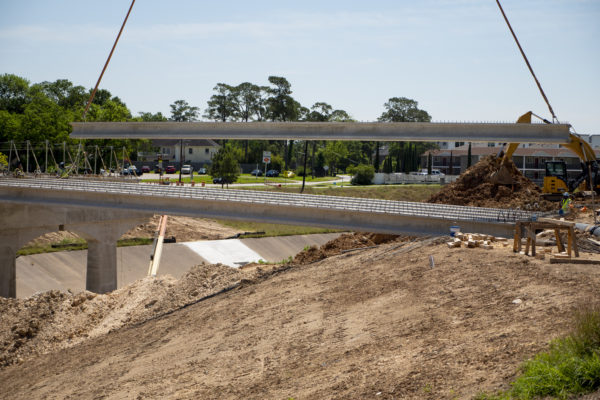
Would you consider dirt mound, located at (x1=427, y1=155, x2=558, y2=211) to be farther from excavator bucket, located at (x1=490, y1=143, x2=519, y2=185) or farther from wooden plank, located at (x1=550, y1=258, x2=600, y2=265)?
wooden plank, located at (x1=550, y1=258, x2=600, y2=265)

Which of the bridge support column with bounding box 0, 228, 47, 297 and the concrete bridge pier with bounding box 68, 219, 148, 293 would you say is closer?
the bridge support column with bounding box 0, 228, 47, 297

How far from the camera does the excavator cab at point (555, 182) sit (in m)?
38.7

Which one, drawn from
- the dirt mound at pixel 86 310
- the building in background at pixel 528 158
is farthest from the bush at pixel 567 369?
the building in background at pixel 528 158

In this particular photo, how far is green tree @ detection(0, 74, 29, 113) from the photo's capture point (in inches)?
3824

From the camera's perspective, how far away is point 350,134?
35.5m

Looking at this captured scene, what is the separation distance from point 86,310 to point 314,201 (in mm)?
12459

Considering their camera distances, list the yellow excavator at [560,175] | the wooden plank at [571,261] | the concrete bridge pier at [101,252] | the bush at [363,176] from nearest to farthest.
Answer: the wooden plank at [571,261], the yellow excavator at [560,175], the concrete bridge pier at [101,252], the bush at [363,176]

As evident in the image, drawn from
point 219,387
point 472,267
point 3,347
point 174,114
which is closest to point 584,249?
point 472,267

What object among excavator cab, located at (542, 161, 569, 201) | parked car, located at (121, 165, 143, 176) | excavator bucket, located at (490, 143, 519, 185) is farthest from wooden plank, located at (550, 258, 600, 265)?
parked car, located at (121, 165, 143, 176)

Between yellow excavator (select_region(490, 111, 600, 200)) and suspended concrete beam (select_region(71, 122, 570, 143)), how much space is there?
2267mm

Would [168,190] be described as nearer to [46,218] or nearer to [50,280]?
[46,218]

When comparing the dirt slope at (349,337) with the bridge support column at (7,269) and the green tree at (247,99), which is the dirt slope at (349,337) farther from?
the green tree at (247,99)

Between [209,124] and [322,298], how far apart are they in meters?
20.2

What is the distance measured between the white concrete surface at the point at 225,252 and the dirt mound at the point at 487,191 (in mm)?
18134
